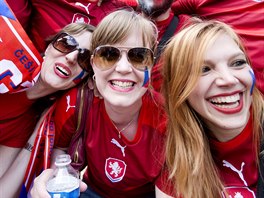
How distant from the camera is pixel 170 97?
196 centimetres

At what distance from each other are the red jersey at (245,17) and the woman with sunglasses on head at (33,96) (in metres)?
1.04

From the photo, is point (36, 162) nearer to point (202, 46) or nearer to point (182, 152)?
point (182, 152)

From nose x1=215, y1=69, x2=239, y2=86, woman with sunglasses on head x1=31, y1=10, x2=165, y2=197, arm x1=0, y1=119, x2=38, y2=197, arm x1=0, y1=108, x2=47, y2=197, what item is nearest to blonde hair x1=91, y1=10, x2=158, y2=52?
woman with sunglasses on head x1=31, y1=10, x2=165, y2=197

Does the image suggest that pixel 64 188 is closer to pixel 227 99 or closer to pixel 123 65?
pixel 123 65

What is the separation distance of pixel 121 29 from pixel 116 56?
7.0 inches

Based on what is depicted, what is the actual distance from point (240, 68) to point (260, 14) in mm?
1023

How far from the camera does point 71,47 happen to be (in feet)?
7.15

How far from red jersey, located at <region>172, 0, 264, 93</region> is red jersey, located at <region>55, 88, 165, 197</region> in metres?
0.89

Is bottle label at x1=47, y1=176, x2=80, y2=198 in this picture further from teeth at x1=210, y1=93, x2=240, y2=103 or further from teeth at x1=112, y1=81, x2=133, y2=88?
teeth at x1=210, y1=93, x2=240, y2=103

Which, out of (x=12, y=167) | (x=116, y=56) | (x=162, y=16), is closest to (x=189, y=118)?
(x=116, y=56)

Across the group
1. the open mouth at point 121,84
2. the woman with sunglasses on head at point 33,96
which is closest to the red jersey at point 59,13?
the woman with sunglasses on head at point 33,96

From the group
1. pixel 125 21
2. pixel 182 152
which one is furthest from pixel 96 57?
pixel 182 152

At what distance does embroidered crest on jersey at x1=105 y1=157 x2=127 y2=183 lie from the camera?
2.16 m

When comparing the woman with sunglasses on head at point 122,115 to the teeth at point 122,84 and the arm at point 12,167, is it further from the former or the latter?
the arm at point 12,167
